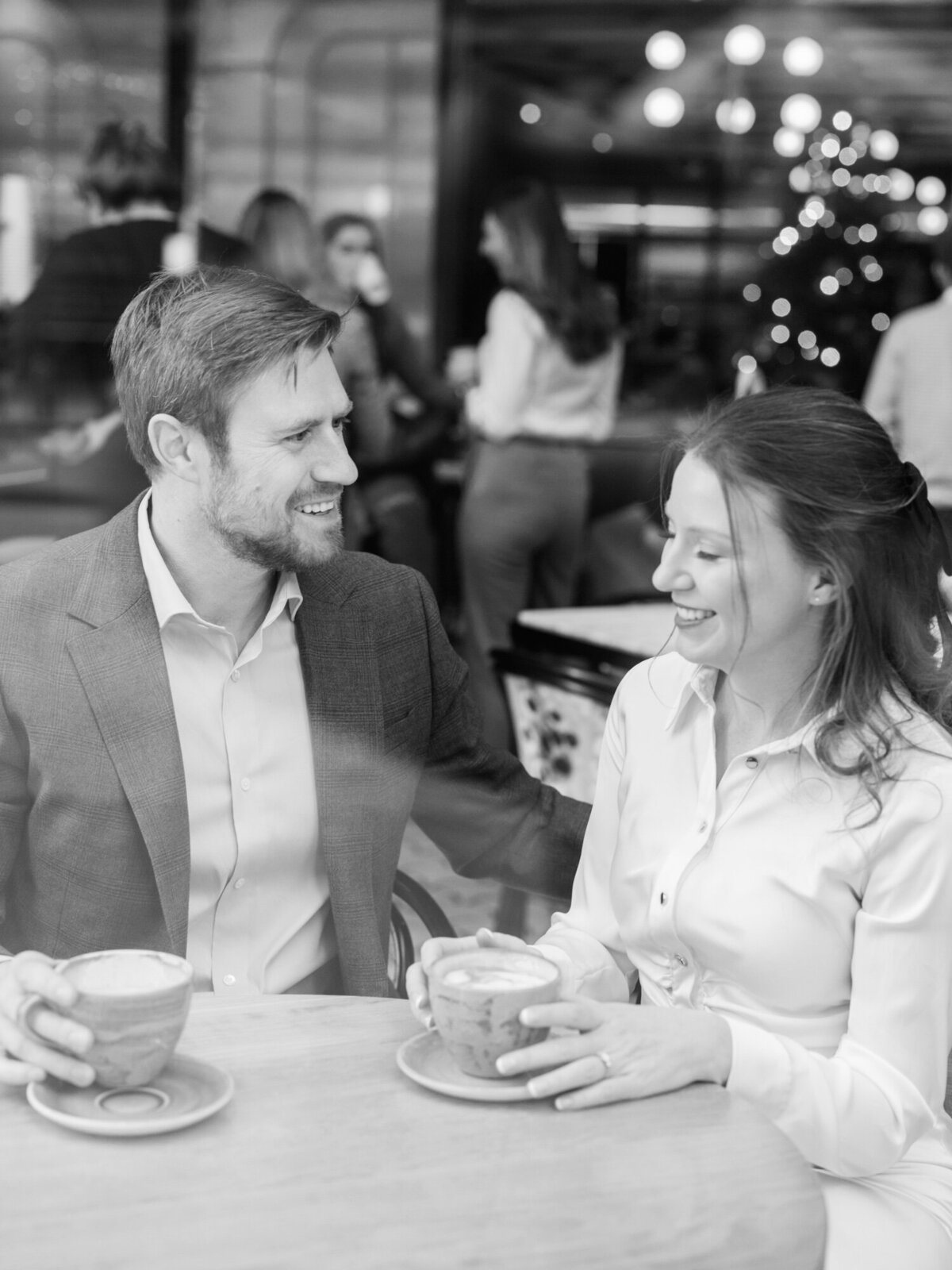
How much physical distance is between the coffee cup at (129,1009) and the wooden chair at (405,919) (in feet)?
2.31

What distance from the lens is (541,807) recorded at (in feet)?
6.37

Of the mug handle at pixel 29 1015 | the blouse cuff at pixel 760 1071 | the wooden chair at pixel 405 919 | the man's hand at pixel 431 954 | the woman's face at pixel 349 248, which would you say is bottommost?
the wooden chair at pixel 405 919

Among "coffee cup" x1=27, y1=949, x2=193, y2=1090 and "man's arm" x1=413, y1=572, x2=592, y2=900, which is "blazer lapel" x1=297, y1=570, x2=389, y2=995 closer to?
"man's arm" x1=413, y1=572, x2=592, y2=900

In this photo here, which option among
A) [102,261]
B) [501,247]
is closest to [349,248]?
[501,247]

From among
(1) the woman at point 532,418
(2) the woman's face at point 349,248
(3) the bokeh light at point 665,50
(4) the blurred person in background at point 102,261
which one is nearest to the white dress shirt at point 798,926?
(4) the blurred person in background at point 102,261

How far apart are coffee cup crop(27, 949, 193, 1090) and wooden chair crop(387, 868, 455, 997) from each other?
70cm

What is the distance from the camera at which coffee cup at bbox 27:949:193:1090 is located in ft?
3.67

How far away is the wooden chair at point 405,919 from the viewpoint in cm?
188

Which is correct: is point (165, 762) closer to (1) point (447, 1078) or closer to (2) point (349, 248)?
(1) point (447, 1078)

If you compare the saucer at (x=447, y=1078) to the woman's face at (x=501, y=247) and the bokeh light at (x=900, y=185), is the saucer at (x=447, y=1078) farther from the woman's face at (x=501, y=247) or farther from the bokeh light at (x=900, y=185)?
the bokeh light at (x=900, y=185)

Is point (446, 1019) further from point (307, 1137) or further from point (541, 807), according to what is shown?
point (541, 807)

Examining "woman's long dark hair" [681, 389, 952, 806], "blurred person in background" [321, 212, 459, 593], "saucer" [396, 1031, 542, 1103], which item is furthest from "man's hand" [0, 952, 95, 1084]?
"blurred person in background" [321, 212, 459, 593]

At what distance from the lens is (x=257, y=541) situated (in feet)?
5.70

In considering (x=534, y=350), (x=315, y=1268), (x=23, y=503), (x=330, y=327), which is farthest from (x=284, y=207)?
(x=315, y=1268)
